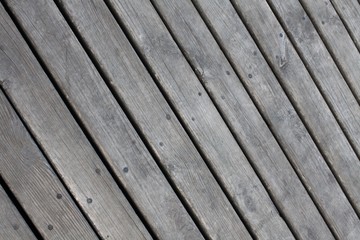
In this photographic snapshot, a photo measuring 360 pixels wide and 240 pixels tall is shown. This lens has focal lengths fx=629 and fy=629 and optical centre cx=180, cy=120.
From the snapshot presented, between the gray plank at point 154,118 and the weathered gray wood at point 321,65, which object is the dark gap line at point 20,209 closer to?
the gray plank at point 154,118

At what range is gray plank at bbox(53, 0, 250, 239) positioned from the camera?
2064 millimetres

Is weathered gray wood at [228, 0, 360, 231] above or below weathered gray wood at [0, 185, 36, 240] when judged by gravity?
below

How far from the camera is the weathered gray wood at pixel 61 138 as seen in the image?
1.91 m

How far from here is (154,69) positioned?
215cm

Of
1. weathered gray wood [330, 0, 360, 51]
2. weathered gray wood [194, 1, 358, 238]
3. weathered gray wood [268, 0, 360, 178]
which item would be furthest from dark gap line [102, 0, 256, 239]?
weathered gray wood [330, 0, 360, 51]

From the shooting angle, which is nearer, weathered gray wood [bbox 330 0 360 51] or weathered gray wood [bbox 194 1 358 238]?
weathered gray wood [bbox 194 1 358 238]

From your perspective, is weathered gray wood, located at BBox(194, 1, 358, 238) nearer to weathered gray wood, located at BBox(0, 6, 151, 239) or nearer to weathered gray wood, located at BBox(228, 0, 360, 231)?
weathered gray wood, located at BBox(228, 0, 360, 231)

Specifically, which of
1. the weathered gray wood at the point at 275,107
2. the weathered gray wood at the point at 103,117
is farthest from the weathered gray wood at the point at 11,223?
the weathered gray wood at the point at 275,107

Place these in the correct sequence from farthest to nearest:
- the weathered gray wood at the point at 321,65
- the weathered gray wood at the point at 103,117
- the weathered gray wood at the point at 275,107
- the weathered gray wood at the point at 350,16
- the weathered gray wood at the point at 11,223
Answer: the weathered gray wood at the point at 350,16 < the weathered gray wood at the point at 321,65 < the weathered gray wood at the point at 275,107 < the weathered gray wood at the point at 103,117 < the weathered gray wood at the point at 11,223

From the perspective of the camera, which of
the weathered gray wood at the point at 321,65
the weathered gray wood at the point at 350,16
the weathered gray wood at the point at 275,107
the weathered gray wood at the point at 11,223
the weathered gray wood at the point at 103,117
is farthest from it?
the weathered gray wood at the point at 350,16

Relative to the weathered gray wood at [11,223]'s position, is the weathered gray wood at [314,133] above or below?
below

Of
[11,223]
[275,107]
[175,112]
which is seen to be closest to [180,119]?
[175,112]

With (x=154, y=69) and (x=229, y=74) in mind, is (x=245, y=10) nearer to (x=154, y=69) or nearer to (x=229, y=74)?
(x=229, y=74)

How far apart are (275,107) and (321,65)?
11.6 inches
